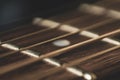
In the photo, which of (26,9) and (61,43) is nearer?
(61,43)

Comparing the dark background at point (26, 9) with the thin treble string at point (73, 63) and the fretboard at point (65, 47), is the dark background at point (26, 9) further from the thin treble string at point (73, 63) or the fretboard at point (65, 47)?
the thin treble string at point (73, 63)

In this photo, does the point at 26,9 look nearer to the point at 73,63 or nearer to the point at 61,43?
the point at 61,43

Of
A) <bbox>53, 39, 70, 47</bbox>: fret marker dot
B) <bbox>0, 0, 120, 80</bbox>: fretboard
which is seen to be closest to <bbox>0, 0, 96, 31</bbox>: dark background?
<bbox>0, 0, 120, 80</bbox>: fretboard

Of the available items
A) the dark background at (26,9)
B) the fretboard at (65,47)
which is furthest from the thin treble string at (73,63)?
the dark background at (26,9)

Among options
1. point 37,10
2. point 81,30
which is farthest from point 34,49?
point 37,10

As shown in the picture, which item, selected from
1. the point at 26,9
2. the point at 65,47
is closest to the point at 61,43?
the point at 65,47

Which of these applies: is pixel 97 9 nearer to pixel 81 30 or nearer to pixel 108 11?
pixel 108 11

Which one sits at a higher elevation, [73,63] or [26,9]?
[26,9]

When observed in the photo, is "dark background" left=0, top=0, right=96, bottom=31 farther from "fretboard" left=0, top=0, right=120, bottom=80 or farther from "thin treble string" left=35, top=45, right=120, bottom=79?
"thin treble string" left=35, top=45, right=120, bottom=79
